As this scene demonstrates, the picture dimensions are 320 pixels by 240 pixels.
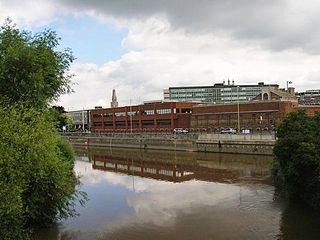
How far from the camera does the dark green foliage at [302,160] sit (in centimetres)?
3086

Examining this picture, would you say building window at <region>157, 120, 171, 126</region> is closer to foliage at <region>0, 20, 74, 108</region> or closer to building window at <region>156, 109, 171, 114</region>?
building window at <region>156, 109, 171, 114</region>

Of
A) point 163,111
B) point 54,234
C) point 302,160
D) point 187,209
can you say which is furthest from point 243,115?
point 54,234

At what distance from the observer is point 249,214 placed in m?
31.1

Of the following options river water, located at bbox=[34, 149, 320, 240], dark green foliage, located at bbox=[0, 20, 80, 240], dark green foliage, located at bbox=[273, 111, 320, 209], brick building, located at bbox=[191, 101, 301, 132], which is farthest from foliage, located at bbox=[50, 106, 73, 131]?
brick building, located at bbox=[191, 101, 301, 132]

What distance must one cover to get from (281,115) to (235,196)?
6018 cm

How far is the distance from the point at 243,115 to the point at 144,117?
38.7 meters

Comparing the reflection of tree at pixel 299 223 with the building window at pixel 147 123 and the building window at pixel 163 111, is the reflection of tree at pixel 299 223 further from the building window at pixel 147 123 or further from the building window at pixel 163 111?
the building window at pixel 147 123

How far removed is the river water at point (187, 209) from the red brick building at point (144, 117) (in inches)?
2365

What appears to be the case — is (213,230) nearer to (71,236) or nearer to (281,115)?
(71,236)

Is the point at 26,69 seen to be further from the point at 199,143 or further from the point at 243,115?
the point at 243,115

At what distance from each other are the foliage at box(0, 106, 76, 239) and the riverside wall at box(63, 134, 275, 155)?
49047mm

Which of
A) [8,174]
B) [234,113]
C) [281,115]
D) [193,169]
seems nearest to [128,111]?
[234,113]

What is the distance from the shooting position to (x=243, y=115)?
104m

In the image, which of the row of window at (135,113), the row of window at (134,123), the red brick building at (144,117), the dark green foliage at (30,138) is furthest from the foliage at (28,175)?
the row of window at (134,123)
